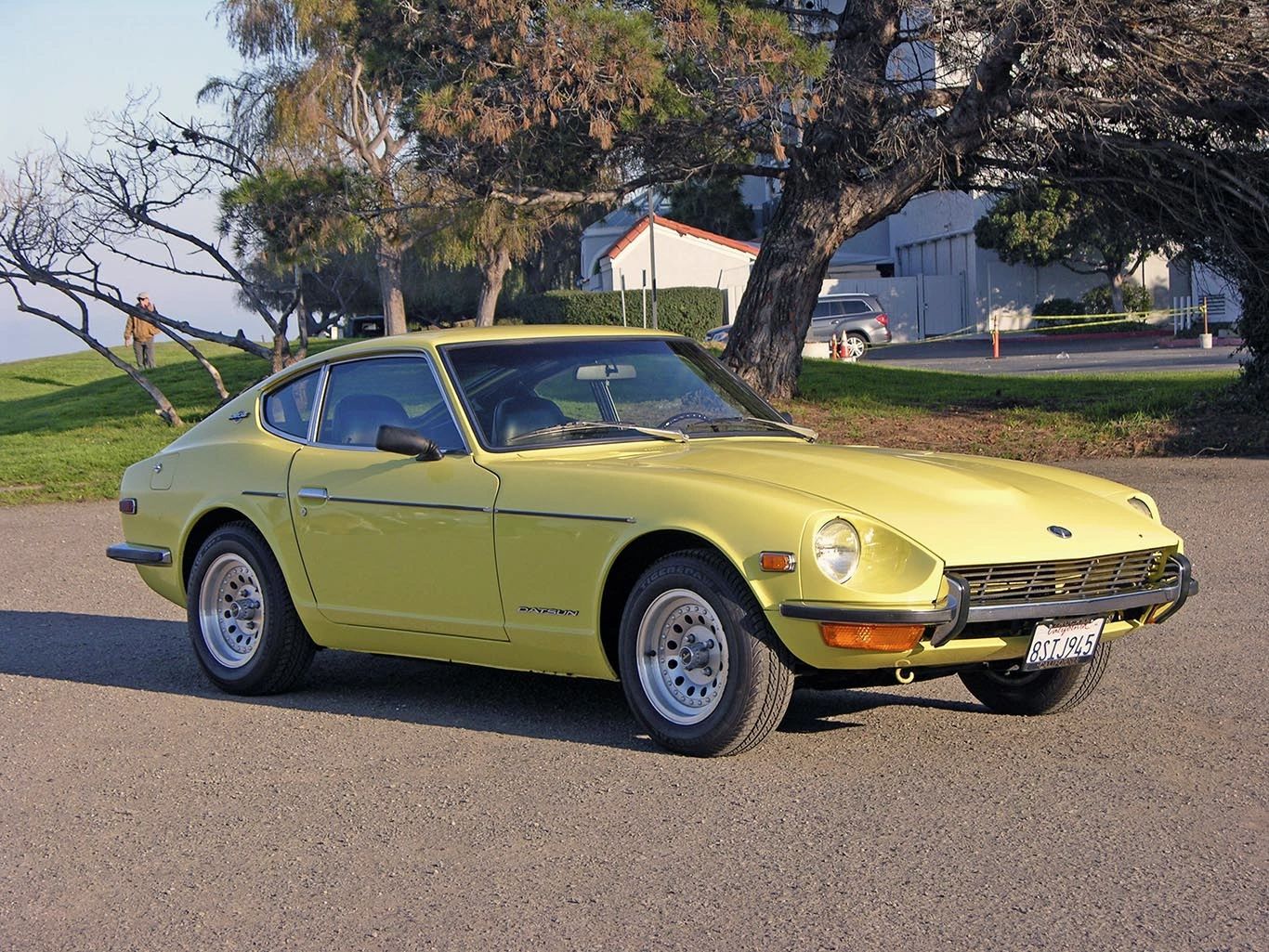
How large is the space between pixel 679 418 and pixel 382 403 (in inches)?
51.8

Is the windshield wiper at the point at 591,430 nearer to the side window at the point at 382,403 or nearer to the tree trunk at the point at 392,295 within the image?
the side window at the point at 382,403

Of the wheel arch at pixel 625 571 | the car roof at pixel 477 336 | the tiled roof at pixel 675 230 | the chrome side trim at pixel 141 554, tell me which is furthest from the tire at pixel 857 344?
the wheel arch at pixel 625 571

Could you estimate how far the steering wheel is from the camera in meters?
6.66

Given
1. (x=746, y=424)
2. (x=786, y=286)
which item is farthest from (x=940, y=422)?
(x=746, y=424)

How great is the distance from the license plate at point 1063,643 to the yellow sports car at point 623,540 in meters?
0.01

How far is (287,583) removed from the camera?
6.99 m

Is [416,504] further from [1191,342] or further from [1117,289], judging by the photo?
[1117,289]

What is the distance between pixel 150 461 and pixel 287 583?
1.37 m

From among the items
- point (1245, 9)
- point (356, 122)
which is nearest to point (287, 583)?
point (1245, 9)

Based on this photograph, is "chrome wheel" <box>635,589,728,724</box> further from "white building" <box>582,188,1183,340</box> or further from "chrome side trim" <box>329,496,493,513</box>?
"white building" <box>582,188,1183,340</box>

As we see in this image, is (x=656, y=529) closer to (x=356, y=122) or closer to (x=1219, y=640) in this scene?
(x=1219, y=640)

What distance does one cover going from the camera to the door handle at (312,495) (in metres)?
6.81


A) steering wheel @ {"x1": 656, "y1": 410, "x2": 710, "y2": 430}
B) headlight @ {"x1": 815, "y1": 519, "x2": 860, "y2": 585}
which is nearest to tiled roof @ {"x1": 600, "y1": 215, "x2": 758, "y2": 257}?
steering wheel @ {"x1": 656, "y1": 410, "x2": 710, "y2": 430}

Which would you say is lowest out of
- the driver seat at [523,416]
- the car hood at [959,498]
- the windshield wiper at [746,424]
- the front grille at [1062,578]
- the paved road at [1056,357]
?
the paved road at [1056,357]
